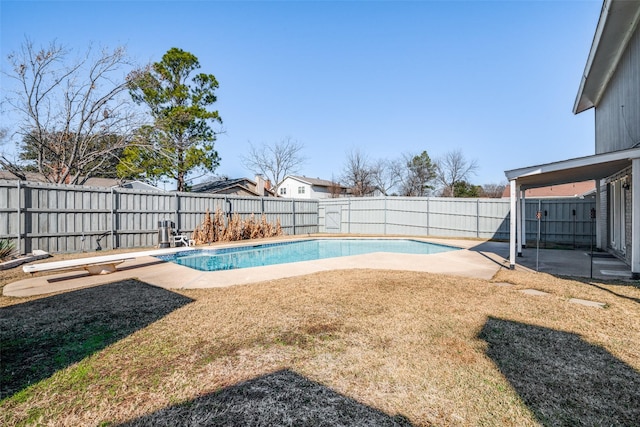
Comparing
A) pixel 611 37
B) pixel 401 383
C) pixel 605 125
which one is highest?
pixel 611 37

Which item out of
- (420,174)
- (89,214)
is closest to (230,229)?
(89,214)

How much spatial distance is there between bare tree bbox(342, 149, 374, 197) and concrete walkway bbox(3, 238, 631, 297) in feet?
92.2

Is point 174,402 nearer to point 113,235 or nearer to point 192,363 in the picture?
point 192,363

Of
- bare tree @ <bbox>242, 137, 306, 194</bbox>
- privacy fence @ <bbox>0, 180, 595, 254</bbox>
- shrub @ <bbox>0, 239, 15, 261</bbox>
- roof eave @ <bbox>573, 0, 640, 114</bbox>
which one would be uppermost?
A: bare tree @ <bbox>242, 137, 306, 194</bbox>

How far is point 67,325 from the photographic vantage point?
140 inches

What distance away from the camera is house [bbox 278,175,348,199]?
3847 cm

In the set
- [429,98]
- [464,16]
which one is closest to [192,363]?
[464,16]

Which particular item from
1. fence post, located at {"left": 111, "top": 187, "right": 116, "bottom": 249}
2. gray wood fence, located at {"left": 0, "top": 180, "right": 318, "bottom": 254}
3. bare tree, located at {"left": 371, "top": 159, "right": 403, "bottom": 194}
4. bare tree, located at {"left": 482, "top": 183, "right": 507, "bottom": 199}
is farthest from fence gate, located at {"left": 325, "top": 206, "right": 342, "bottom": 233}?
bare tree, located at {"left": 482, "top": 183, "right": 507, "bottom": 199}

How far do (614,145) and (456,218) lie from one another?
7569 millimetres

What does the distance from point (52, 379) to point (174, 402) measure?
115 cm

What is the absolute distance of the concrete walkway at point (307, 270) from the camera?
568 centimetres

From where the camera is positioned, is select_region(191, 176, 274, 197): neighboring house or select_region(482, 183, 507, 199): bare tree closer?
select_region(191, 176, 274, 197): neighboring house

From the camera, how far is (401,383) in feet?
7.88

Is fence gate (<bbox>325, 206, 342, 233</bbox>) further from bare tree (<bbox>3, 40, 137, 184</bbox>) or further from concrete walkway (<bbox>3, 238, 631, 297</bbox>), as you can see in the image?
bare tree (<bbox>3, 40, 137, 184</bbox>)
